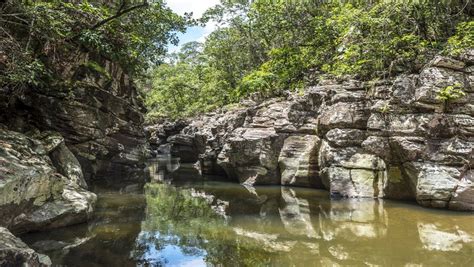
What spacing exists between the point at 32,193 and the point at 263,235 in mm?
5211

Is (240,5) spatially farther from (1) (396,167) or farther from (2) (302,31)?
(1) (396,167)

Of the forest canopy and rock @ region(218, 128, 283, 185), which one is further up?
the forest canopy

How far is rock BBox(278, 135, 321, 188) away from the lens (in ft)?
50.9

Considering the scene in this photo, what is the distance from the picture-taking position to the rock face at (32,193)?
24.3ft

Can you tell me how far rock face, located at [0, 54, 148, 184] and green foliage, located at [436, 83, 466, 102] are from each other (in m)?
12.1

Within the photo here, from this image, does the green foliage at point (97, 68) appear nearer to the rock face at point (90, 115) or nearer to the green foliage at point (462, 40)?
the rock face at point (90, 115)

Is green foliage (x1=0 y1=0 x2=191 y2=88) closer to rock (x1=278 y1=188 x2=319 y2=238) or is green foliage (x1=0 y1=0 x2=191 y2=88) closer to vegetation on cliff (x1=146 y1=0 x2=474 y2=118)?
rock (x1=278 y1=188 x2=319 y2=238)

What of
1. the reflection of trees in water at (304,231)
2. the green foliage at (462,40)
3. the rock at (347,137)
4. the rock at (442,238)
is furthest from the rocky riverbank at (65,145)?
the green foliage at (462,40)

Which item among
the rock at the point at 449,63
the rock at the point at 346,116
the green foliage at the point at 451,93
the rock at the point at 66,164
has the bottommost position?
the rock at the point at 66,164

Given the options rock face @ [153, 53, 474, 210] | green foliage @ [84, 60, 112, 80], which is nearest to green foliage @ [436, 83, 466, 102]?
rock face @ [153, 53, 474, 210]

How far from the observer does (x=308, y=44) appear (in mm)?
23234

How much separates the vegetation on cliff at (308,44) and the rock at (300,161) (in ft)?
11.6

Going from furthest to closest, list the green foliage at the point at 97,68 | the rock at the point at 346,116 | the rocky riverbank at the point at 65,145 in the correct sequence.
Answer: the green foliage at the point at 97,68
the rock at the point at 346,116
the rocky riverbank at the point at 65,145

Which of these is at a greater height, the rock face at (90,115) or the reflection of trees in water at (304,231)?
the rock face at (90,115)
